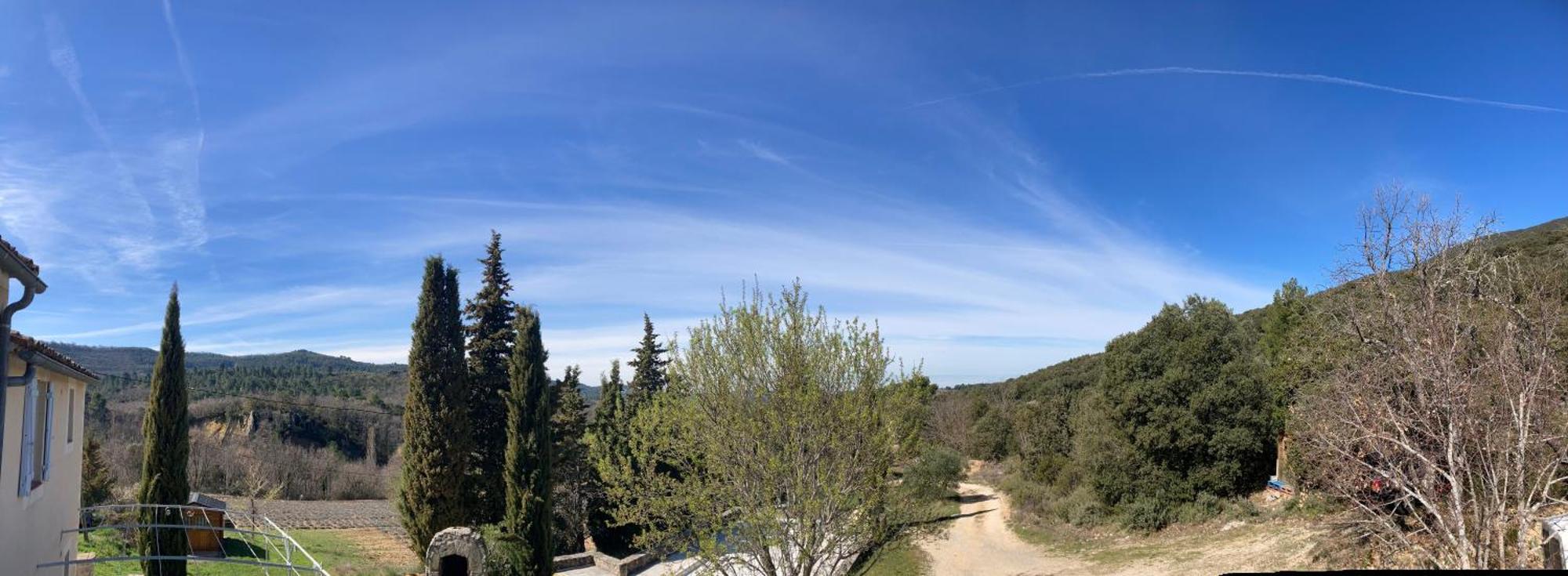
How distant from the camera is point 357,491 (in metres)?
44.0

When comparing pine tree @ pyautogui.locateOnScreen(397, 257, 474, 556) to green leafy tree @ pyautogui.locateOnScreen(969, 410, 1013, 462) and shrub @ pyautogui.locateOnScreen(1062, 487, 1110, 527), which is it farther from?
green leafy tree @ pyautogui.locateOnScreen(969, 410, 1013, 462)

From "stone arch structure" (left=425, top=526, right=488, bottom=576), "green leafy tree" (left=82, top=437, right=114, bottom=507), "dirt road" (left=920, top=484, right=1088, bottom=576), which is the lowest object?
"dirt road" (left=920, top=484, right=1088, bottom=576)

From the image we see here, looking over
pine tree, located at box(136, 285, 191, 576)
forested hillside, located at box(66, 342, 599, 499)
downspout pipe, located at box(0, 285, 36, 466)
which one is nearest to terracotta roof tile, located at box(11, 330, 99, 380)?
downspout pipe, located at box(0, 285, 36, 466)

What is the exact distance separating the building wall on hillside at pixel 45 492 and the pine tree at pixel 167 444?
5490 millimetres

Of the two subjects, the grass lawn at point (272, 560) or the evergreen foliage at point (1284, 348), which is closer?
the grass lawn at point (272, 560)

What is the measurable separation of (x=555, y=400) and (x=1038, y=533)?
1698 cm

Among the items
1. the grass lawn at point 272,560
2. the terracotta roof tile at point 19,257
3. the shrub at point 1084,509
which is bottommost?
the shrub at point 1084,509

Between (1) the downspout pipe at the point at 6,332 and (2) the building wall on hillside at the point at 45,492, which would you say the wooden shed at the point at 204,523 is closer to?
(2) the building wall on hillside at the point at 45,492

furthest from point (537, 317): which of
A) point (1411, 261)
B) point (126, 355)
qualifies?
point (126, 355)

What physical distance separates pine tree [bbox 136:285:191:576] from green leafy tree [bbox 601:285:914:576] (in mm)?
12358

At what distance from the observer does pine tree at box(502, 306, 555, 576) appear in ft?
61.0

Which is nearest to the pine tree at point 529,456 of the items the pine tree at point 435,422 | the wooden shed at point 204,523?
the pine tree at point 435,422

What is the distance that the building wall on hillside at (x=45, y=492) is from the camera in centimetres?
732

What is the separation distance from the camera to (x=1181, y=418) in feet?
73.9
